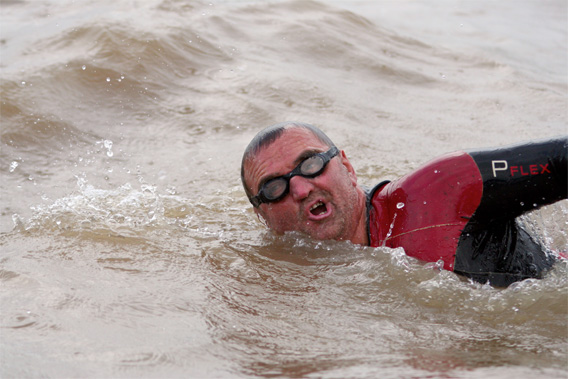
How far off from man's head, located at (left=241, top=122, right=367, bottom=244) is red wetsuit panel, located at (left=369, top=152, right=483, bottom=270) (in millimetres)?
271

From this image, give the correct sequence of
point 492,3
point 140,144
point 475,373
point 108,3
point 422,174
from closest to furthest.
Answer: point 475,373 → point 422,174 → point 140,144 → point 108,3 → point 492,3

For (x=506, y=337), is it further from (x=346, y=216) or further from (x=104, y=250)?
(x=104, y=250)

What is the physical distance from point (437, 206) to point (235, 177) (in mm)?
2577

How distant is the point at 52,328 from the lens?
9.73ft

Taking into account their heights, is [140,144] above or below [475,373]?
below

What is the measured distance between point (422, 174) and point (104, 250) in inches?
73.1

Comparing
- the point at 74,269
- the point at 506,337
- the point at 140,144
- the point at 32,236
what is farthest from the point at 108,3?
the point at 506,337

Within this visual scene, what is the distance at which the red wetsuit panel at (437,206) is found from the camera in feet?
11.1

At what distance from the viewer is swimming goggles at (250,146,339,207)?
369 cm

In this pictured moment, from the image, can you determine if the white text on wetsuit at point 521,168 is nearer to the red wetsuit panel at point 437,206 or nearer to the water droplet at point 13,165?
the red wetsuit panel at point 437,206

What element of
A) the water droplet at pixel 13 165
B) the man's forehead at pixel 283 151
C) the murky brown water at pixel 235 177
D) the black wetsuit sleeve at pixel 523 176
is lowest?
the water droplet at pixel 13 165

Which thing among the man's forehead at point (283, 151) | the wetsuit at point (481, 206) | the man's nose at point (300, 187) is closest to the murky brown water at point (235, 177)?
the wetsuit at point (481, 206)

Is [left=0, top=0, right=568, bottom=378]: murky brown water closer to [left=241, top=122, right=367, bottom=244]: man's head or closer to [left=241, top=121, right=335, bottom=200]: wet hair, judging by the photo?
[left=241, top=122, right=367, bottom=244]: man's head

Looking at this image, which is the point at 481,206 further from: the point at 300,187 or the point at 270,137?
the point at 270,137
